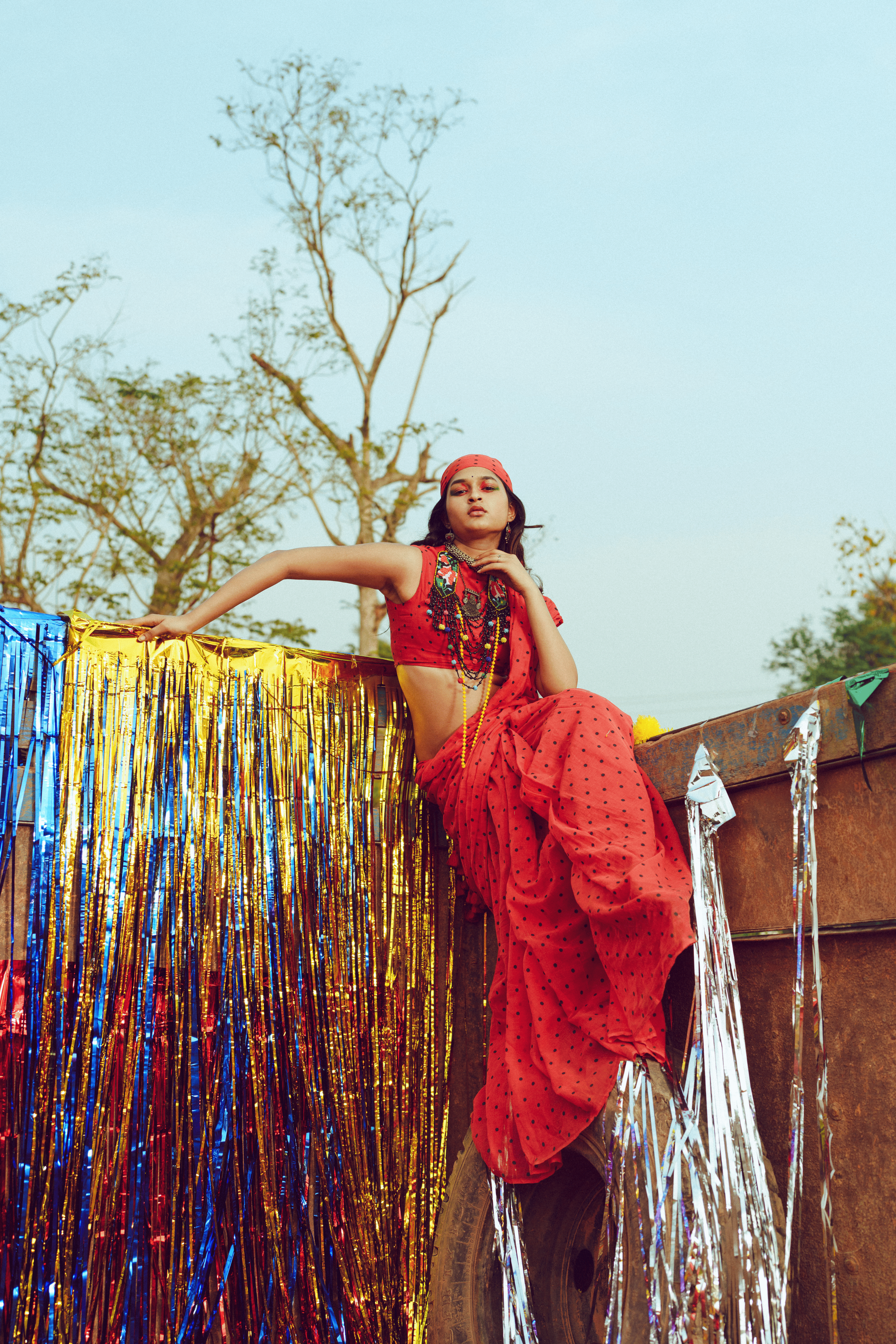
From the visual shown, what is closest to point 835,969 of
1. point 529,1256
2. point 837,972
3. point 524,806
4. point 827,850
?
point 837,972

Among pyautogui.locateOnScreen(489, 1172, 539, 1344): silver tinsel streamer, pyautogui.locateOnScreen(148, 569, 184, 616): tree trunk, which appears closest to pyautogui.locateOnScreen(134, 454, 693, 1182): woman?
pyautogui.locateOnScreen(489, 1172, 539, 1344): silver tinsel streamer

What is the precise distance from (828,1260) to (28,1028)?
1.71 metres

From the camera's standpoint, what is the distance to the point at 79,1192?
7.68ft

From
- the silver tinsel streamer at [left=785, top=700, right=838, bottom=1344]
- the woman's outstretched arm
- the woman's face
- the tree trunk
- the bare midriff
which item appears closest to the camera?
the silver tinsel streamer at [left=785, top=700, right=838, bottom=1344]

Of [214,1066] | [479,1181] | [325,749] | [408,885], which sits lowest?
[479,1181]

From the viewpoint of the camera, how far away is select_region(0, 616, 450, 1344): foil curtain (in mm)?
2377

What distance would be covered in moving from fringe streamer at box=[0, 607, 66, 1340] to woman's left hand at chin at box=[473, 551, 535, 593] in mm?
1101

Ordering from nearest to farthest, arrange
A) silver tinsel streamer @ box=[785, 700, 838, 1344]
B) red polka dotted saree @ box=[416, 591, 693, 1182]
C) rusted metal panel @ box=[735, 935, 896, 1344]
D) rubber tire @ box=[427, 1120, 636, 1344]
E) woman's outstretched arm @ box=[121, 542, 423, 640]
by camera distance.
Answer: rusted metal panel @ box=[735, 935, 896, 1344], silver tinsel streamer @ box=[785, 700, 838, 1344], red polka dotted saree @ box=[416, 591, 693, 1182], rubber tire @ box=[427, 1120, 636, 1344], woman's outstretched arm @ box=[121, 542, 423, 640]

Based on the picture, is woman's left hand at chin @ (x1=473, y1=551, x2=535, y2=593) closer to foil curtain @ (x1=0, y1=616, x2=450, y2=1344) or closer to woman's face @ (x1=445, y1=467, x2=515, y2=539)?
woman's face @ (x1=445, y1=467, x2=515, y2=539)

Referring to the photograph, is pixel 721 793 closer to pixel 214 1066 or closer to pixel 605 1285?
pixel 605 1285

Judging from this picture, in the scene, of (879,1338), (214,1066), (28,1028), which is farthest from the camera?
(214,1066)

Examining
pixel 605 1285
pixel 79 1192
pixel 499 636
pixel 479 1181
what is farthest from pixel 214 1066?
pixel 499 636

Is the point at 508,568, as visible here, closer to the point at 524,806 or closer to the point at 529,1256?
the point at 524,806

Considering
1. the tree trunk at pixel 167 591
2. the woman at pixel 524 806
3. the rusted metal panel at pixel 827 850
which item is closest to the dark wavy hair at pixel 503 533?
the woman at pixel 524 806
